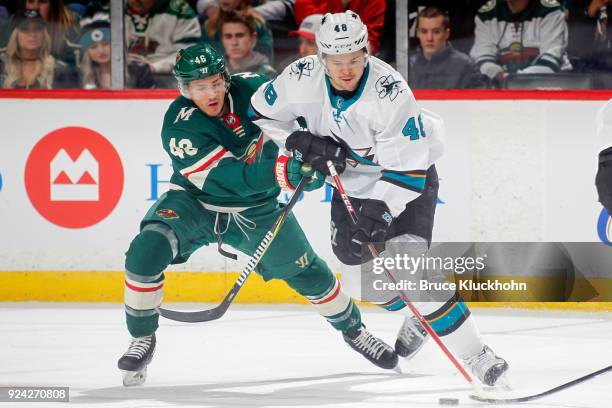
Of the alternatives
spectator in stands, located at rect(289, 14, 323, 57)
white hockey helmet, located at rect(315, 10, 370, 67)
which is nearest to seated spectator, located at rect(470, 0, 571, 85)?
spectator in stands, located at rect(289, 14, 323, 57)

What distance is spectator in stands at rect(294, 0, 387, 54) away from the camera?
5.45 metres

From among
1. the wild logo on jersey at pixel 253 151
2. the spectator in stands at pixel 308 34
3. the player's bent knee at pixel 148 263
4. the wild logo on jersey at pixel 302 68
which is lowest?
the player's bent knee at pixel 148 263

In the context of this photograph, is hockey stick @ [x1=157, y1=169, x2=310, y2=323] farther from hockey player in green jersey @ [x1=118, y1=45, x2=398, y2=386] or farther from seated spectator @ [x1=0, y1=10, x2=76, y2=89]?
seated spectator @ [x1=0, y1=10, x2=76, y2=89]

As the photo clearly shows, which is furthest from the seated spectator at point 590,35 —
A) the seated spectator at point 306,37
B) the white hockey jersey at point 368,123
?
the white hockey jersey at point 368,123

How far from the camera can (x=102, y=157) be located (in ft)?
17.4

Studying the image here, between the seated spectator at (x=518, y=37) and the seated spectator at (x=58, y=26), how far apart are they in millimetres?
1937

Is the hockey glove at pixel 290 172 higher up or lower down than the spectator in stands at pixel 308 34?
lower down

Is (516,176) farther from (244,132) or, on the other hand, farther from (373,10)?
(244,132)

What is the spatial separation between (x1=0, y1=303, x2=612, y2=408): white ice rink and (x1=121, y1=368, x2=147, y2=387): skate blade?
1.6 inches

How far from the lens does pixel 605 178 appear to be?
3176 millimetres

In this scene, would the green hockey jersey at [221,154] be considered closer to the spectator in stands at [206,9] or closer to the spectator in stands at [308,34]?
the spectator in stands at [308,34]

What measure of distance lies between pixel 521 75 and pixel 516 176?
22.2 inches

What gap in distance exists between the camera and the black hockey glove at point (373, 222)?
10.7ft

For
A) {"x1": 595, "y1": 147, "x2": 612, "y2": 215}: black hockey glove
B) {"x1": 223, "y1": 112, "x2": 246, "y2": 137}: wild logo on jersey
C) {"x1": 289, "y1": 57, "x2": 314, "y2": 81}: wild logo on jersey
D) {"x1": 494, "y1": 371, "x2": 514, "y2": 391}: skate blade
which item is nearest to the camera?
{"x1": 595, "y1": 147, "x2": 612, "y2": 215}: black hockey glove
